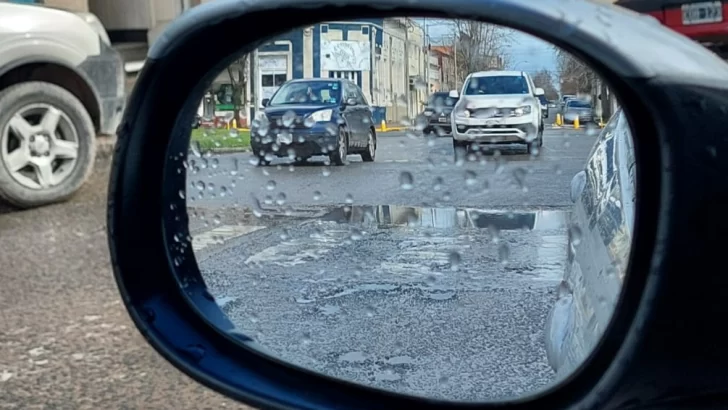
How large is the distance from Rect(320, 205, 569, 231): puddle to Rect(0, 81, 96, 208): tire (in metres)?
4.92

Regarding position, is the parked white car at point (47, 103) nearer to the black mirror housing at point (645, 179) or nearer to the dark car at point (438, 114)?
the black mirror housing at point (645, 179)

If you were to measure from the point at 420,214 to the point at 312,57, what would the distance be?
0.30 meters

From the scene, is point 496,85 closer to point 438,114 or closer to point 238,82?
point 438,114

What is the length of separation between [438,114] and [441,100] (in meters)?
0.03

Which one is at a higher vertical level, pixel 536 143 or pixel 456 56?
pixel 456 56

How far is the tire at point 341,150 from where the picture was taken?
1490mm

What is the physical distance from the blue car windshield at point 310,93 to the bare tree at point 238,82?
95 mm

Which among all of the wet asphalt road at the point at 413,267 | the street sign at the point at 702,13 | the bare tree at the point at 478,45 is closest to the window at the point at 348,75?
the wet asphalt road at the point at 413,267

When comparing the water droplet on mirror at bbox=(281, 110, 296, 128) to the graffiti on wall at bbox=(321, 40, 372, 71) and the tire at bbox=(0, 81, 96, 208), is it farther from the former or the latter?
the tire at bbox=(0, 81, 96, 208)

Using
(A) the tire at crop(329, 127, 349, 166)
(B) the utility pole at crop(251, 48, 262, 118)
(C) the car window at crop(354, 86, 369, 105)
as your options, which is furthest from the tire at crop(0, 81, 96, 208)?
(C) the car window at crop(354, 86, 369, 105)

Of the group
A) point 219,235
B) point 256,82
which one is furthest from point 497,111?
point 219,235

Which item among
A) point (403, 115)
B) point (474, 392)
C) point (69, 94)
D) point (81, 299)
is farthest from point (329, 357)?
point (69, 94)

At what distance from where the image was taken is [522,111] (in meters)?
1.23

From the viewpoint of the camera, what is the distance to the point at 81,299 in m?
4.53
